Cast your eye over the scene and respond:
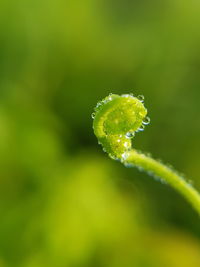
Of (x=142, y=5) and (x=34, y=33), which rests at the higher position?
(x=142, y=5)

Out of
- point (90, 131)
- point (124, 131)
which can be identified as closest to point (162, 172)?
point (124, 131)

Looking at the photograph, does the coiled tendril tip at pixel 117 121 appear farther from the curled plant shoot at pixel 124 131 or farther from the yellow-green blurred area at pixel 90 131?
the yellow-green blurred area at pixel 90 131

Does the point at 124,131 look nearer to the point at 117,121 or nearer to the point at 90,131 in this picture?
the point at 117,121

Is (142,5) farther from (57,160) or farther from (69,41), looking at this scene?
(57,160)

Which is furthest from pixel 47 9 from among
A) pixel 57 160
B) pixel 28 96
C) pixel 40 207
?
pixel 40 207

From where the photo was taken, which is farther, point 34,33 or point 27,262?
point 34,33

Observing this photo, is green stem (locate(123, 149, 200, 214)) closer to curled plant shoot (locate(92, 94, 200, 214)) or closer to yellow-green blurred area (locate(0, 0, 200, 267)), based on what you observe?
curled plant shoot (locate(92, 94, 200, 214))
